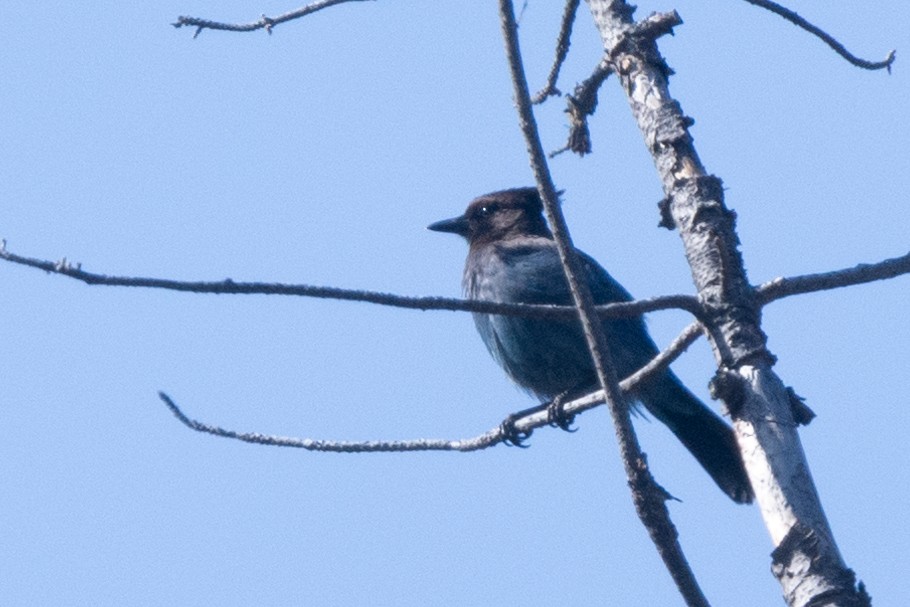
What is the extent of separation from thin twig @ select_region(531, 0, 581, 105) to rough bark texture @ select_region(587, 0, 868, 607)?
311 millimetres

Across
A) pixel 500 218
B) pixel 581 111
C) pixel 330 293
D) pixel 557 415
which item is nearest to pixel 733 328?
pixel 330 293

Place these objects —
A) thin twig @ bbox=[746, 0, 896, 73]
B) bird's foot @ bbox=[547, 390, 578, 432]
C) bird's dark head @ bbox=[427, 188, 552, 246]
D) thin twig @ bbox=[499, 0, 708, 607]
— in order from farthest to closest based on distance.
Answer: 1. bird's dark head @ bbox=[427, 188, 552, 246]
2. bird's foot @ bbox=[547, 390, 578, 432]
3. thin twig @ bbox=[746, 0, 896, 73]
4. thin twig @ bbox=[499, 0, 708, 607]

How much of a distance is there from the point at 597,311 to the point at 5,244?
120cm

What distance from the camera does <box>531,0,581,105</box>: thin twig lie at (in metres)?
4.69

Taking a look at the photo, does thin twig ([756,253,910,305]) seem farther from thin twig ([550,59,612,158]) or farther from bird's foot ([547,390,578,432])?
bird's foot ([547,390,578,432])

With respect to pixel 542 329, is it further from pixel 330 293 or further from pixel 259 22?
pixel 330 293

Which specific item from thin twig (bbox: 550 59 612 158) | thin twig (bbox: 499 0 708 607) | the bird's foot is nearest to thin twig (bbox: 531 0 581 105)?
thin twig (bbox: 550 59 612 158)

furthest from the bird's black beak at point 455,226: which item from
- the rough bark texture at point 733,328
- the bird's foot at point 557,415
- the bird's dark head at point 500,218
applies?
the rough bark texture at point 733,328

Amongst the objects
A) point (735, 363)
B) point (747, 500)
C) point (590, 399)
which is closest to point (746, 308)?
point (735, 363)

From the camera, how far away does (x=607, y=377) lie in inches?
103

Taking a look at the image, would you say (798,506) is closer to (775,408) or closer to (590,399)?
(775,408)

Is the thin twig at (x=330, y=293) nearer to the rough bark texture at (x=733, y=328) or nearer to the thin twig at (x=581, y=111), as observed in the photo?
the rough bark texture at (x=733, y=328)

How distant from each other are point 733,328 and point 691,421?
3596 millimetres

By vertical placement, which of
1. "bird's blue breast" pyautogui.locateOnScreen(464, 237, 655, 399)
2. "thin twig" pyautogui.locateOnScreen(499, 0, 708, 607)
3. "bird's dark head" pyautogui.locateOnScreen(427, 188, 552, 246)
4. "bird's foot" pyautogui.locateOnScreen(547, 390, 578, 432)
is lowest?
"thin twig" pyautogui.locateOnScreen(499, 0, 708, 607)
